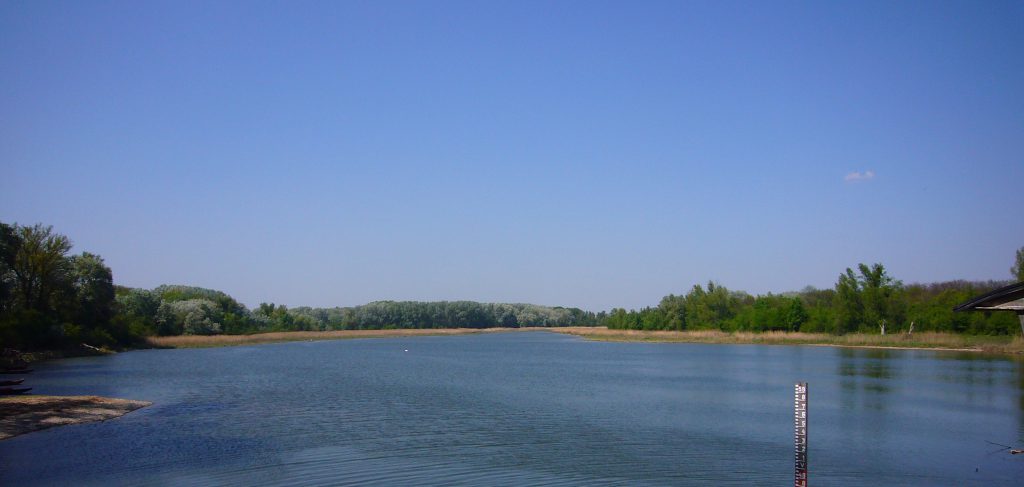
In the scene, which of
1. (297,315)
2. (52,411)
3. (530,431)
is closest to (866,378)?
(530,431)

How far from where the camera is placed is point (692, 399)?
26266 millimetres

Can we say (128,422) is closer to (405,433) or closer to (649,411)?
(405,433)

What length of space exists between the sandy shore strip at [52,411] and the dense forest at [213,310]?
24117 mm

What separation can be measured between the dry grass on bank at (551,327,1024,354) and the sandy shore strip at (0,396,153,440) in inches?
1954

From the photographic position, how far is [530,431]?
1897cm

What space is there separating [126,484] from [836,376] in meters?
30.9

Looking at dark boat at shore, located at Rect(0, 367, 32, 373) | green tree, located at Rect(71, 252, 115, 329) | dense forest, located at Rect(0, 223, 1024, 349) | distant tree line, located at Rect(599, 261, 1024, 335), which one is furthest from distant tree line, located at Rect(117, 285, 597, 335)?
distant tree line, located at Rect(599, 261, 1024, 335)

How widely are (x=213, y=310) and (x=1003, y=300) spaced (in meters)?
81.5

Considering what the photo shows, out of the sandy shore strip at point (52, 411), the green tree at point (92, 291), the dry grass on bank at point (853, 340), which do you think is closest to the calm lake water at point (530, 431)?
the sandy shore strip at point (52, 411)

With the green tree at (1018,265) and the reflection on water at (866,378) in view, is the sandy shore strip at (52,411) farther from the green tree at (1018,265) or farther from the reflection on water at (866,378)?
the green tree at (1018,265)

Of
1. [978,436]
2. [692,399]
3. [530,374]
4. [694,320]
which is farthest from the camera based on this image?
[694,320]

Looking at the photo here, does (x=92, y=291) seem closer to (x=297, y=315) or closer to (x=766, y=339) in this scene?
(x=297, y=315)

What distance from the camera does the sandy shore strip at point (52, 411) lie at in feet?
60.5

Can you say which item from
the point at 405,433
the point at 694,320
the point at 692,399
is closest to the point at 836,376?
the point at 692,399
